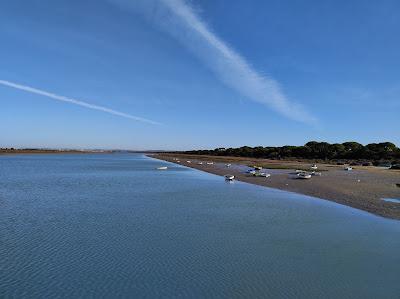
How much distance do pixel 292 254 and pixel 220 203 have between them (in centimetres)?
1285

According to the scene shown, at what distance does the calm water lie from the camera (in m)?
10.2

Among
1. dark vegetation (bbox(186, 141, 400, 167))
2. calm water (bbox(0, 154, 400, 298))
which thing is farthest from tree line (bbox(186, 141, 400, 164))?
calm water (bbox(0, 154, 400, 298))

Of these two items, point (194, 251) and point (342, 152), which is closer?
point (194, 251)

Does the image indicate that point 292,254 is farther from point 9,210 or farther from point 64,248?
point 9,210

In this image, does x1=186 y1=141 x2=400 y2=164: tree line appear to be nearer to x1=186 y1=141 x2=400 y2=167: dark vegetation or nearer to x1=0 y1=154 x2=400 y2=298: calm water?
x1=186 y1=141 x2=400 y2=167: dark vegetation

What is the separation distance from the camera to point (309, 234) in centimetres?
1703

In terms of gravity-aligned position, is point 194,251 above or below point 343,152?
below

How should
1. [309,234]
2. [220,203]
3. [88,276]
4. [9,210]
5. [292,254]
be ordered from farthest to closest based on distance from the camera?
1. [220,203]
2. [9,210]
3. [309,234]
4. [292,254]
5. [88,276]

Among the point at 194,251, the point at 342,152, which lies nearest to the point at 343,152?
the point at 342,152

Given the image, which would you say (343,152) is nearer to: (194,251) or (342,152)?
(342,152)

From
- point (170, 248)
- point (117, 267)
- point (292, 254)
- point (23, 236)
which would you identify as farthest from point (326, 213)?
point (23, 236)

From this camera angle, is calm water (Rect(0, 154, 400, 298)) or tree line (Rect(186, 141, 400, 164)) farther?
tree line (Rect(186, 141, 400, 164))

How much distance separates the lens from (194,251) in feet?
45.0

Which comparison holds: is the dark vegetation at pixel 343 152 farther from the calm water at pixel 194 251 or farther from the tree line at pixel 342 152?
the calm water at pixel 194 251
